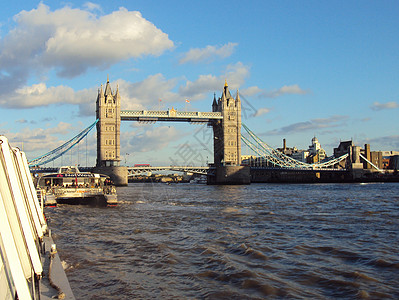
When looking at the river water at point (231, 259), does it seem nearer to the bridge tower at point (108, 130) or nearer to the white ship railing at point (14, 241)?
the white ship railing at point (14, 241)

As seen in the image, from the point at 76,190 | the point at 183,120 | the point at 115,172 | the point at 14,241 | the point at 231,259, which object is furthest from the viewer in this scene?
the point at 183,120

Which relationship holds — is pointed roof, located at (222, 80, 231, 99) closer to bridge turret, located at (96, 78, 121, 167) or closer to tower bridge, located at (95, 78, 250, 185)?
tower bridge, located at (95, 78, 250, 185)

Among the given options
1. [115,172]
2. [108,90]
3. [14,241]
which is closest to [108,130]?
[108,90]

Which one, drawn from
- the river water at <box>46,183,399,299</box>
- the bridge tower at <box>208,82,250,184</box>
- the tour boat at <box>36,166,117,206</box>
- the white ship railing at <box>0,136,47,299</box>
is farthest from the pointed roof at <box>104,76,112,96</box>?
the white ship railing at <box>0,136,47,299</box>

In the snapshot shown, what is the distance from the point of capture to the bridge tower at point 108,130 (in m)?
78.1

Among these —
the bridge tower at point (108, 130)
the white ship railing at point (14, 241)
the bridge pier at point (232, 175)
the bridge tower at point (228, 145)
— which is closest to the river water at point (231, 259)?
the white ship railing at point (14, 241)

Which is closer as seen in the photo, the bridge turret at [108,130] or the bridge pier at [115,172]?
the bridge pier at [115,172]

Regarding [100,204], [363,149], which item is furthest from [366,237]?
[363,149]

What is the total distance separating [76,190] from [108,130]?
54.1 meters

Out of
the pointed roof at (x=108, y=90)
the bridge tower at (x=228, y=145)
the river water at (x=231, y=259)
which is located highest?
the pointed roof at (x=108, y=90)

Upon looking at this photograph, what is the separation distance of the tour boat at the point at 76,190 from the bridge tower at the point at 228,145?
188 feet

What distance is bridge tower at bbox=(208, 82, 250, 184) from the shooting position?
284ft

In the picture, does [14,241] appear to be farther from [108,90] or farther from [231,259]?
[108,90]

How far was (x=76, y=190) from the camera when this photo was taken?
90.1ft
